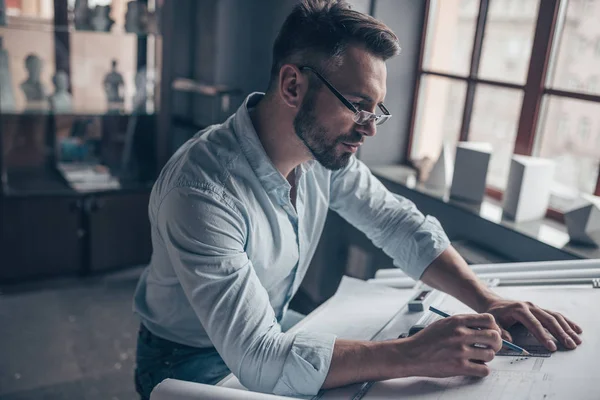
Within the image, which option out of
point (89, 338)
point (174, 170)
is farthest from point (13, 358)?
point (174, 170)

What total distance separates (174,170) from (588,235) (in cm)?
137

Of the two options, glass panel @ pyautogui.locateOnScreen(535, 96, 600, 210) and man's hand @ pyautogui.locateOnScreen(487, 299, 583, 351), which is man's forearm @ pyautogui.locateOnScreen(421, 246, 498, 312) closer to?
man's hand @ pyautogui.locateOnScreen(487, 299, 583, 351)

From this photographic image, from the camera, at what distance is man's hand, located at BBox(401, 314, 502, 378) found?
0.88m

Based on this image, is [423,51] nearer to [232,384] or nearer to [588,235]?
[588,235]

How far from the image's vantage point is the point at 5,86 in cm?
279

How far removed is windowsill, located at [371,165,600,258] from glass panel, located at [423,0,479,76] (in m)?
0.51

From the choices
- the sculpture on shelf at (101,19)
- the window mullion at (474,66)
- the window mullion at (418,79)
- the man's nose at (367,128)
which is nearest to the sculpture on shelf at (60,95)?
the sculpture on shelf at (101,19)

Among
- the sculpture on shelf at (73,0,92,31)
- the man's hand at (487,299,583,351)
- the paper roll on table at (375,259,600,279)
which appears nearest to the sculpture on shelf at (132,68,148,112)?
the sculpture on shelf at (73,0,92,31)

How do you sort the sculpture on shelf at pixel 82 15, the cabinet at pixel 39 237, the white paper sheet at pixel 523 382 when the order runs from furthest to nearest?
the sculpture on shelf at pixel 82 15
the cabinet at pixel 39 237
the white paper sheet at pixel 523 382

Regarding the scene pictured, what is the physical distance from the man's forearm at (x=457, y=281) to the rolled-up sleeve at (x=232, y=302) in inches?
15.8

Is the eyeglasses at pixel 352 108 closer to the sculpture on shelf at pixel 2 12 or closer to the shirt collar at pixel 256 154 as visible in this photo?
the shirt collar at pixel 256 154

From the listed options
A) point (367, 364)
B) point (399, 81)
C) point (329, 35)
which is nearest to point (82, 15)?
point (399, 81)

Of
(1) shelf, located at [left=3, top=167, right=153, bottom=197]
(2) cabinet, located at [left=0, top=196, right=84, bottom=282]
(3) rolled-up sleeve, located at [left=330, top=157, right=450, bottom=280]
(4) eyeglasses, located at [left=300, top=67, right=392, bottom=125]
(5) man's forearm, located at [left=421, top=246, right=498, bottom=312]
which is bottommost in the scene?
(2) cabinet, located at [left=0, top=196, right=84, bottom=282]

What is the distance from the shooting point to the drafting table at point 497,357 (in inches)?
33.9
